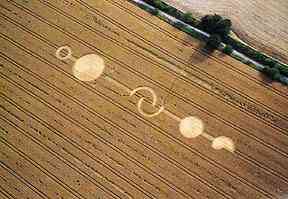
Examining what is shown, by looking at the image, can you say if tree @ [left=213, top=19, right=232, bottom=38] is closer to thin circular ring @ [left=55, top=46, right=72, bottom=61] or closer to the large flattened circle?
the large flattened circle

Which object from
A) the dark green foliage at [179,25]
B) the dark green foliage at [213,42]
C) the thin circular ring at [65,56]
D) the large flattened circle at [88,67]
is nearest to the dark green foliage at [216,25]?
the dark green foliage at [213,42]

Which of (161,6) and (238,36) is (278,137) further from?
(161,6)

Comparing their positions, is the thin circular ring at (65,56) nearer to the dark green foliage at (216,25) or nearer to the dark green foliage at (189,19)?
the dark green foliage at (189,19)

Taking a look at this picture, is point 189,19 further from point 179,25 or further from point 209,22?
point 209,22

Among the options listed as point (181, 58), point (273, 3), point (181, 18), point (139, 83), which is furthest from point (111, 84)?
point (273, 3)

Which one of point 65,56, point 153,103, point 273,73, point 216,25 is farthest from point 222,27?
point 65,56

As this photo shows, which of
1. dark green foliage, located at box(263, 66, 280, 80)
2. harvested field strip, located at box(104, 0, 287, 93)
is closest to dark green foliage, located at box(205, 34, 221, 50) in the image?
harvested field strip, located at box(104, 0, 287, 93)

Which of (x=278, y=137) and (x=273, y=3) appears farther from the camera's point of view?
(x=273, y=3)
